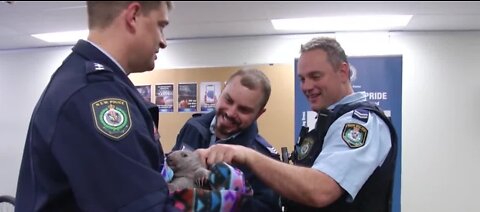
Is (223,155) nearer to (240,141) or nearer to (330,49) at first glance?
(240,141)

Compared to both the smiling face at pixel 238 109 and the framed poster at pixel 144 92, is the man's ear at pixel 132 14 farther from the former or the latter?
the smiling face at pixel 238 109

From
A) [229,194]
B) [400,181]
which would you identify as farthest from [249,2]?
[400,181]

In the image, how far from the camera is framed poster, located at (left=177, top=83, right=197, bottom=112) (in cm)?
262

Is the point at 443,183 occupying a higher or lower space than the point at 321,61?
lower

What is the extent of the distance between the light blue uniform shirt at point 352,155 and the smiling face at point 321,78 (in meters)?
0.19

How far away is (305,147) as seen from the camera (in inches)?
47.8

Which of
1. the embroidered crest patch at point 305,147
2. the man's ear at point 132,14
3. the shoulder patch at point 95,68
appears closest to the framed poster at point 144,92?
the shoulder patch at point 95,68

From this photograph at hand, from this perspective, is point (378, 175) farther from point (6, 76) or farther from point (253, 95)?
point (6, 76)

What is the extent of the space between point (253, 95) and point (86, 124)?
78cm

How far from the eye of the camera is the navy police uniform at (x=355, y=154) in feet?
3.53

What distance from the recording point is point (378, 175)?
45.0 inches

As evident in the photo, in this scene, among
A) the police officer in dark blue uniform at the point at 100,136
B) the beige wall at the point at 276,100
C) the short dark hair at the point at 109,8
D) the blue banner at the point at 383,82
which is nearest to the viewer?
the short dark hair at the point at 109,8

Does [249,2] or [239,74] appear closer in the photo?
[249,2]

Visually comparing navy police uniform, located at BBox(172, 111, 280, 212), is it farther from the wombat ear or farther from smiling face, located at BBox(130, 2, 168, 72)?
smiling face, located at BBox(130, 2, 168, 72)
